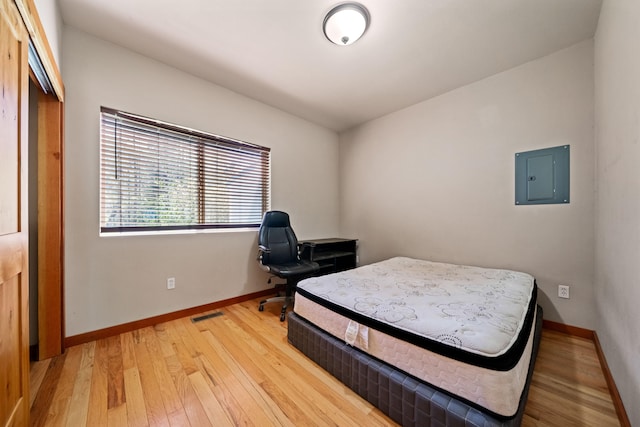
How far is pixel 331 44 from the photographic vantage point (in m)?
2.01

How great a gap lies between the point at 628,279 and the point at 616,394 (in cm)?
66

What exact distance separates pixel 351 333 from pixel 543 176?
2.30m

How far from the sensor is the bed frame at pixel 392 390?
39.1 inches

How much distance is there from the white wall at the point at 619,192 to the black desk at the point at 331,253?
7.91ft

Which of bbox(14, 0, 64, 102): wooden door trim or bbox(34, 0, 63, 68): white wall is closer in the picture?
bbox(14, 0, 64, 102): wooden door trim

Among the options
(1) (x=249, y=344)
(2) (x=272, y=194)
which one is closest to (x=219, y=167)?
(2) (x=272, y=194)

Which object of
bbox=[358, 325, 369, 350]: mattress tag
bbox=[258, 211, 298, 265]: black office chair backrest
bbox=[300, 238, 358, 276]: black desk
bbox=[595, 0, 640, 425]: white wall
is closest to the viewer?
bbox=[595, 0, 640, 425]: white wall

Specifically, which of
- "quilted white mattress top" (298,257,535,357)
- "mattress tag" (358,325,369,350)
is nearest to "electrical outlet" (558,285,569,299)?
"quilted white mattress top" (298,257,535,357)

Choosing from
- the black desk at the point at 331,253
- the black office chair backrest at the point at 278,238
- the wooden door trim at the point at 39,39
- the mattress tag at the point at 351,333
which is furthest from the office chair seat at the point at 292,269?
the wooden door trim at the point at 39,39

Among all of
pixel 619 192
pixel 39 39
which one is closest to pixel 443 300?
pixel 619 192

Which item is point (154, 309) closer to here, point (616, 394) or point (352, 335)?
point (352, 335)

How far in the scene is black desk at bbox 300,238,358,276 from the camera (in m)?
3.17

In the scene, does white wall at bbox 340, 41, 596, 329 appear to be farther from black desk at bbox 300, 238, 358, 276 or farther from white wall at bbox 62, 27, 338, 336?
white wall at bbox 62, 27, 338, 336

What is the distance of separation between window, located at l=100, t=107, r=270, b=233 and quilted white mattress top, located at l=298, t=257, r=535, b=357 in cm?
146
